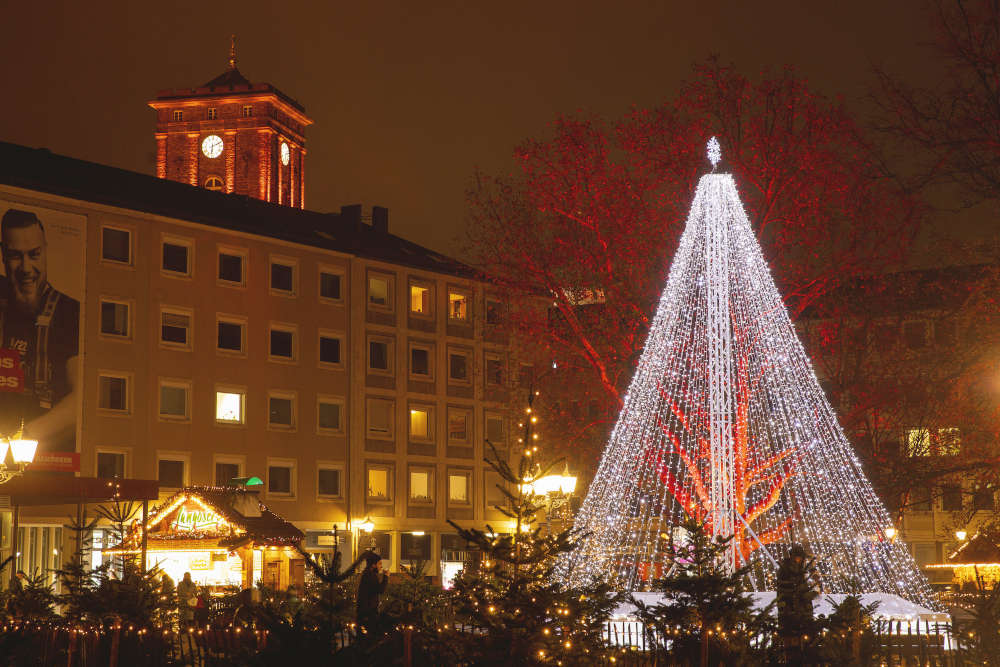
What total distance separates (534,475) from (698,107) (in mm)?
18435

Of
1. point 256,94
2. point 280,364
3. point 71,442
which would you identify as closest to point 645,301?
point 71,442

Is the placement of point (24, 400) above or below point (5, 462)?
above

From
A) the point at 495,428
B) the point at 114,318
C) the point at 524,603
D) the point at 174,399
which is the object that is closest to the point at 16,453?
the point at 524,603

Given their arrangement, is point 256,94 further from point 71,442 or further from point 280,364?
point 71,442

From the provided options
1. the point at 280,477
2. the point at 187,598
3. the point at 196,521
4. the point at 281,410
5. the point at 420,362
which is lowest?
the point at 187,598

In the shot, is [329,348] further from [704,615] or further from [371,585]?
[704,615]

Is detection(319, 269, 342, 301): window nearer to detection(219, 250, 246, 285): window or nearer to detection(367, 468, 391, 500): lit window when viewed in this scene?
detection(219, 250, 246, 285): window

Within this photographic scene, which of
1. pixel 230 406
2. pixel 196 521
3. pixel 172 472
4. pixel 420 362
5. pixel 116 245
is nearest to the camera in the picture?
pixel 196 521

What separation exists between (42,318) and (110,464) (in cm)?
544

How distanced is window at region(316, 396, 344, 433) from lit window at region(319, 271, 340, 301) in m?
4.13

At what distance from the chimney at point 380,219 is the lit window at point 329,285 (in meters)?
9.60

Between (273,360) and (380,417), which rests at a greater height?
(273,360)

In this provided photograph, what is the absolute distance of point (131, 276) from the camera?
50.0m

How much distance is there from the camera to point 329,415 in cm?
5638
